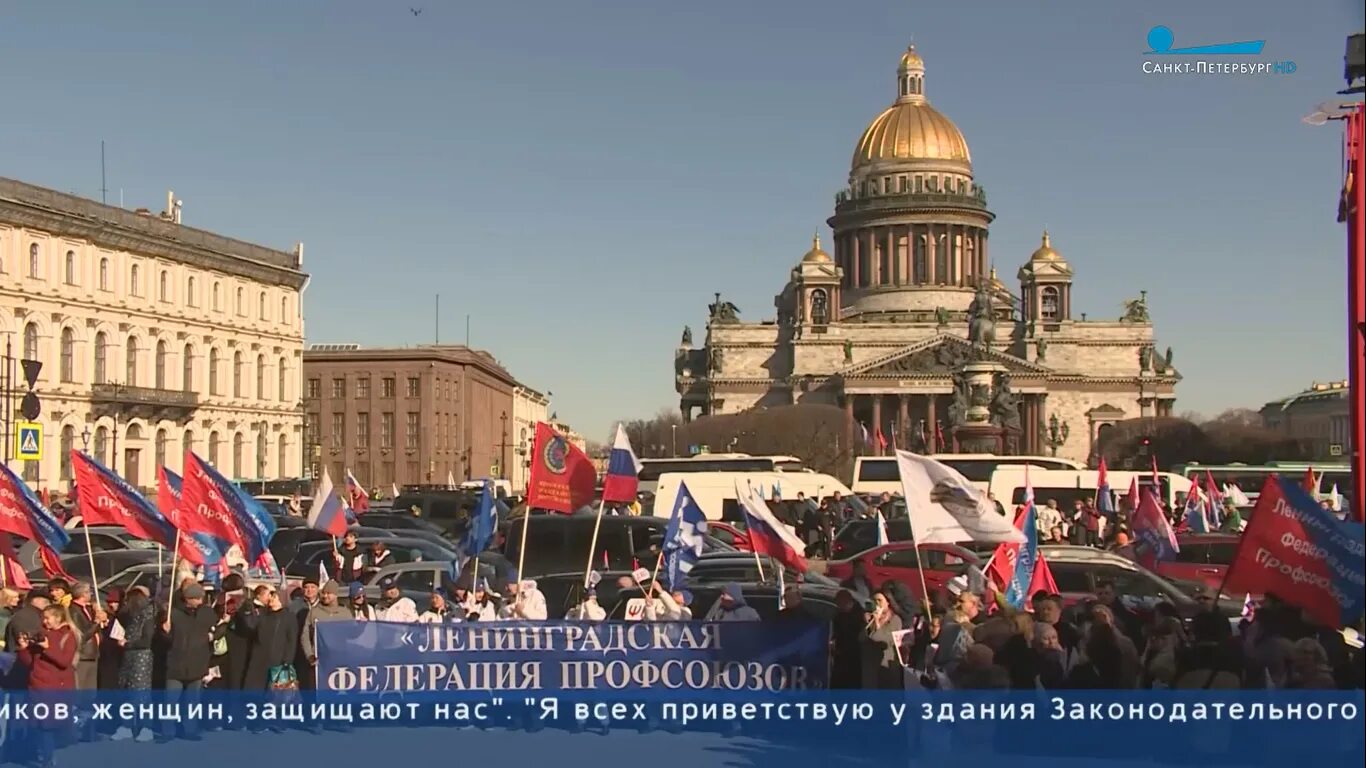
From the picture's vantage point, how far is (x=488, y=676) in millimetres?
11594

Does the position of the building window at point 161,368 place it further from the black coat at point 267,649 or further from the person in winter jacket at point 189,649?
the black coat at point 267,649

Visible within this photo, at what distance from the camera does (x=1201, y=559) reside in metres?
21.9

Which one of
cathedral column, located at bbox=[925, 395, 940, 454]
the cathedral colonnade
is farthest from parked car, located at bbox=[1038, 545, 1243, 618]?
the cathedral colonnade

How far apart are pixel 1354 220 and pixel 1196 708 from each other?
3021mm

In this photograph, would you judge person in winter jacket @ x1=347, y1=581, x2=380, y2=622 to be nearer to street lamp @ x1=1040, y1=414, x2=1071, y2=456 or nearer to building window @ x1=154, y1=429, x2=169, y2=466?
building window @ x1=154, y1=429, x2=169, y2=466

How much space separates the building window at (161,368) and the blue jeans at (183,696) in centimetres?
4767

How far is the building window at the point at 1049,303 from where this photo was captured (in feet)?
395

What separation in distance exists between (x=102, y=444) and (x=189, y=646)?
4601cm

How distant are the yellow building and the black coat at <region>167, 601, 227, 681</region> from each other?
123 ft

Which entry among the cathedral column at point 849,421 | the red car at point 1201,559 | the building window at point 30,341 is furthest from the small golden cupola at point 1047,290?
the red car at point 1201,559

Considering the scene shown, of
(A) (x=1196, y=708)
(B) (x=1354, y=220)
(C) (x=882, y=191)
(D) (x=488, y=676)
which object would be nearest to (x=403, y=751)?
(D) (x=488, y=676)

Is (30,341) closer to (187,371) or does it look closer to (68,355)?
(68,355)

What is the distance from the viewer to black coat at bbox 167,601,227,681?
12070 mm

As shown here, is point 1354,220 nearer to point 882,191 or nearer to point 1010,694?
point 1010,694
